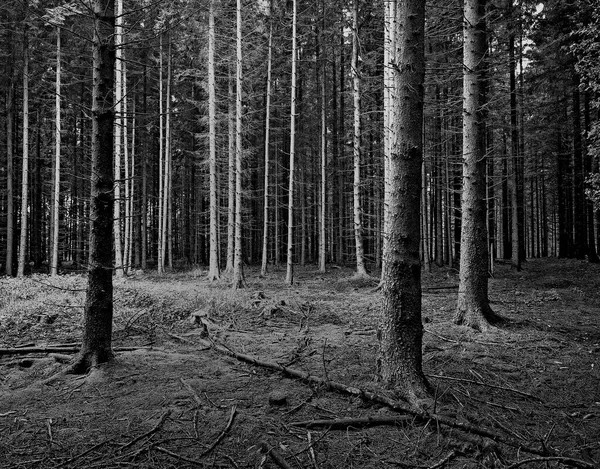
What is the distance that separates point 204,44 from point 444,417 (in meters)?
19.2

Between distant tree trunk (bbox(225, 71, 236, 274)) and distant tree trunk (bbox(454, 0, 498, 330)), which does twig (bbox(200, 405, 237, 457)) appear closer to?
distant tree trunk (bbox(454, 0, 498, 330))

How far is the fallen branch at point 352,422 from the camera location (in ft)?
11.3

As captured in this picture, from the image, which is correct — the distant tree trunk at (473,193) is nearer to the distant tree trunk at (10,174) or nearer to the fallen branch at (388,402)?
the fallen branch at (388,402)

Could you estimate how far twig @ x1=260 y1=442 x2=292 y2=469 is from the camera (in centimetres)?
277

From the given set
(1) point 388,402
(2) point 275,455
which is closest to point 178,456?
(2) point 275,455

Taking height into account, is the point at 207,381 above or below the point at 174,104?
below

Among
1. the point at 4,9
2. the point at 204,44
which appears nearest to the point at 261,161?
the point at 204,44

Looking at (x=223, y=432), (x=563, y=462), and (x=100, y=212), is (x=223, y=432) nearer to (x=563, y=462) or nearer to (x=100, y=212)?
(x=563, y=462)

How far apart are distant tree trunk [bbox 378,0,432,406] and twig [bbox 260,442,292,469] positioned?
1.59 meters

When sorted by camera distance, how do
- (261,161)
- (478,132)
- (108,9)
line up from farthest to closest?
(261,161) → (478,132) → (108,9)

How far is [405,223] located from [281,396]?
2208 millimetres

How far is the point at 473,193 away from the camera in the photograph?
24.6 feet

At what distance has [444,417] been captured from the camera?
3424 millimetres

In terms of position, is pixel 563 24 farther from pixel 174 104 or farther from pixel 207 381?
pixel 174 104
